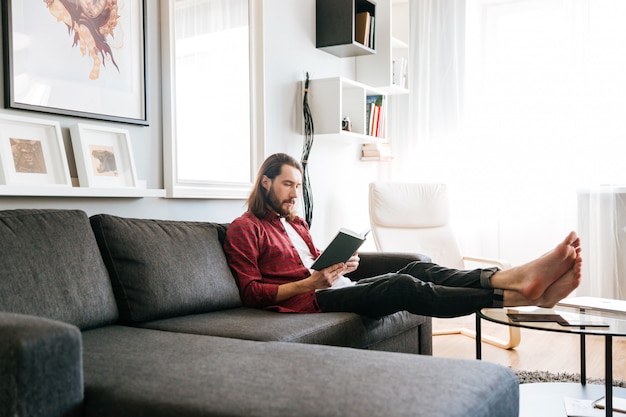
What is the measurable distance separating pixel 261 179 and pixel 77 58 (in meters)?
0.82

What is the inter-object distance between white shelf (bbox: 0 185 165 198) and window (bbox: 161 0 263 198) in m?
0.21

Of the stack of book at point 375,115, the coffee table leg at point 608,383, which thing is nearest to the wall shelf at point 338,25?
the stack of book at point 375,115

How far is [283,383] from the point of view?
1233 millimetres

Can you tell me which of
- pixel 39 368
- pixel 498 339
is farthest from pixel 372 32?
pixel 39 368

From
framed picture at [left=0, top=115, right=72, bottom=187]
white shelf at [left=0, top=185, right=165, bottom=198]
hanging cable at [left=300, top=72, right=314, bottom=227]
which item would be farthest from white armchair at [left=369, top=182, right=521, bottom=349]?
framed picture at [left=0, top=115, right=72, bottom=187]

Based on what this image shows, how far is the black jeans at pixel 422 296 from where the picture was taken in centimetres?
205

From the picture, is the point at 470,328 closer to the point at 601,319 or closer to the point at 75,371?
the point at 601,319

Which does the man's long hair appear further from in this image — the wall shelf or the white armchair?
the wall shelf

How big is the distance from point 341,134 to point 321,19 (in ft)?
2.38

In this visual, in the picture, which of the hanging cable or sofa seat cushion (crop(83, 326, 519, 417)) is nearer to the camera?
sofa seat cushion (crop(83, 326, 519, 417))

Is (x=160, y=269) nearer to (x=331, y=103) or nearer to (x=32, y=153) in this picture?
(x=32, y=153)

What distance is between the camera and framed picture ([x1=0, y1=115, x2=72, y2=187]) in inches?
78.4

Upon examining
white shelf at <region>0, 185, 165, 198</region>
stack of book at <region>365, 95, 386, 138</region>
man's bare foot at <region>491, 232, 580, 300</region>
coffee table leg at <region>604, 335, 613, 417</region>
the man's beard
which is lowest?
coffee table leg at <region>604, 335, 613, 417</region>

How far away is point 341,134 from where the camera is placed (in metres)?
3.54
